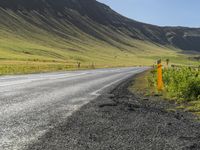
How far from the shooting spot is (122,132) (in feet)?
25.2

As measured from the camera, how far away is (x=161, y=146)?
652cm

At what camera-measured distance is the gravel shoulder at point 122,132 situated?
21.4ft

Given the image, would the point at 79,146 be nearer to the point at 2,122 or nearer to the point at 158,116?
the point at 2,122

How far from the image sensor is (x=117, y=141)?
6.86m

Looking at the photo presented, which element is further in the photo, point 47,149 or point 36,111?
point 36,111

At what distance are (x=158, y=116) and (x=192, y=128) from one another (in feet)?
5.67

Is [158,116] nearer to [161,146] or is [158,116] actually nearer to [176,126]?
[176,126]

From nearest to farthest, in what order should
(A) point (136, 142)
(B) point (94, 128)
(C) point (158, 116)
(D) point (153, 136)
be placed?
(A) point (136, 142)
(D) point (153, 136)
(B) point (94, 128)
(C) point (158, 116)

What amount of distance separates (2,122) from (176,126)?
10.8 ft

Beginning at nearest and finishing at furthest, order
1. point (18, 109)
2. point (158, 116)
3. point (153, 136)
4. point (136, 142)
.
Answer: point (136, 142) < point (153, 136) < point (158, 116) < point (18, 109)

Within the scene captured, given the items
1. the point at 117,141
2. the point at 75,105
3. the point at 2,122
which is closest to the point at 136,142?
the point at 117,141

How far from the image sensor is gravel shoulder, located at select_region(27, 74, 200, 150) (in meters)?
6.52

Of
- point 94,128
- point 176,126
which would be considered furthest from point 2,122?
point 176,126

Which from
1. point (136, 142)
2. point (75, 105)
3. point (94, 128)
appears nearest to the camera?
point (136, 142)
